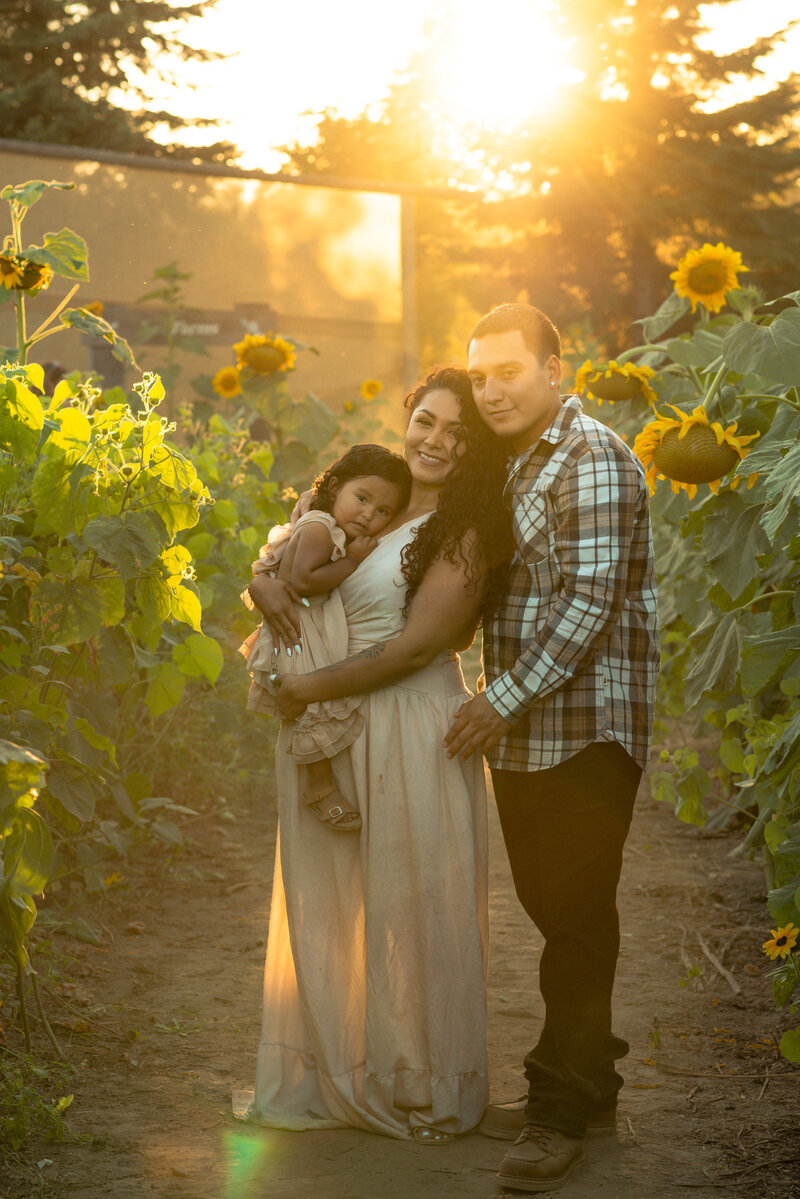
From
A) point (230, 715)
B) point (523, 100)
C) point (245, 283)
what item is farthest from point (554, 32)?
point (230, 715)

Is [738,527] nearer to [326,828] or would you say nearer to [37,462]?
[326,828]

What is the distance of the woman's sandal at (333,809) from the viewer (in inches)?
114

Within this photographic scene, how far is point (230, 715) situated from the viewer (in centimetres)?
507

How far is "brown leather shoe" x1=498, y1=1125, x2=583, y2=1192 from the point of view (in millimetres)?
2633

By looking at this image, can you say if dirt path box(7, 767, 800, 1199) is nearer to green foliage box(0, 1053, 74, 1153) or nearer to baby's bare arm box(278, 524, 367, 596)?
green foliage box(0, 1053, 74, 1153)

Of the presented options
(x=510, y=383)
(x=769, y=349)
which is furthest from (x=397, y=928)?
(x=769, y=349)

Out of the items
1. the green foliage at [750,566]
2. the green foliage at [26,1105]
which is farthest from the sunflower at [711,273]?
the green foliage at [26,1105]

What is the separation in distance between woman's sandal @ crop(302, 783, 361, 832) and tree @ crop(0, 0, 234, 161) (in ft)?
67.8

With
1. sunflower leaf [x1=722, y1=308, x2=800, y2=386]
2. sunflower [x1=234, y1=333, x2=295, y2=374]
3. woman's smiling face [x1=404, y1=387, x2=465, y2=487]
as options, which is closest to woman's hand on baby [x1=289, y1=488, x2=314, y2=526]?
woman's smiling face [x1=404, y1=387, x2=465, y2=487]

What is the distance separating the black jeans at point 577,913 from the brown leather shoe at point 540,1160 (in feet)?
0.09

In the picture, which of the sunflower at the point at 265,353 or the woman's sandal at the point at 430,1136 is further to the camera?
the sunflower at the point at 265,353

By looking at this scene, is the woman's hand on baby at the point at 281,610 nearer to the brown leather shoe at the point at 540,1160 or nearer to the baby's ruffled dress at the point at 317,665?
the baby's ruffled dress at the point at 317,665

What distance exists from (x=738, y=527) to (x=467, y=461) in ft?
2.66

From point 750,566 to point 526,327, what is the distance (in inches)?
34.4
